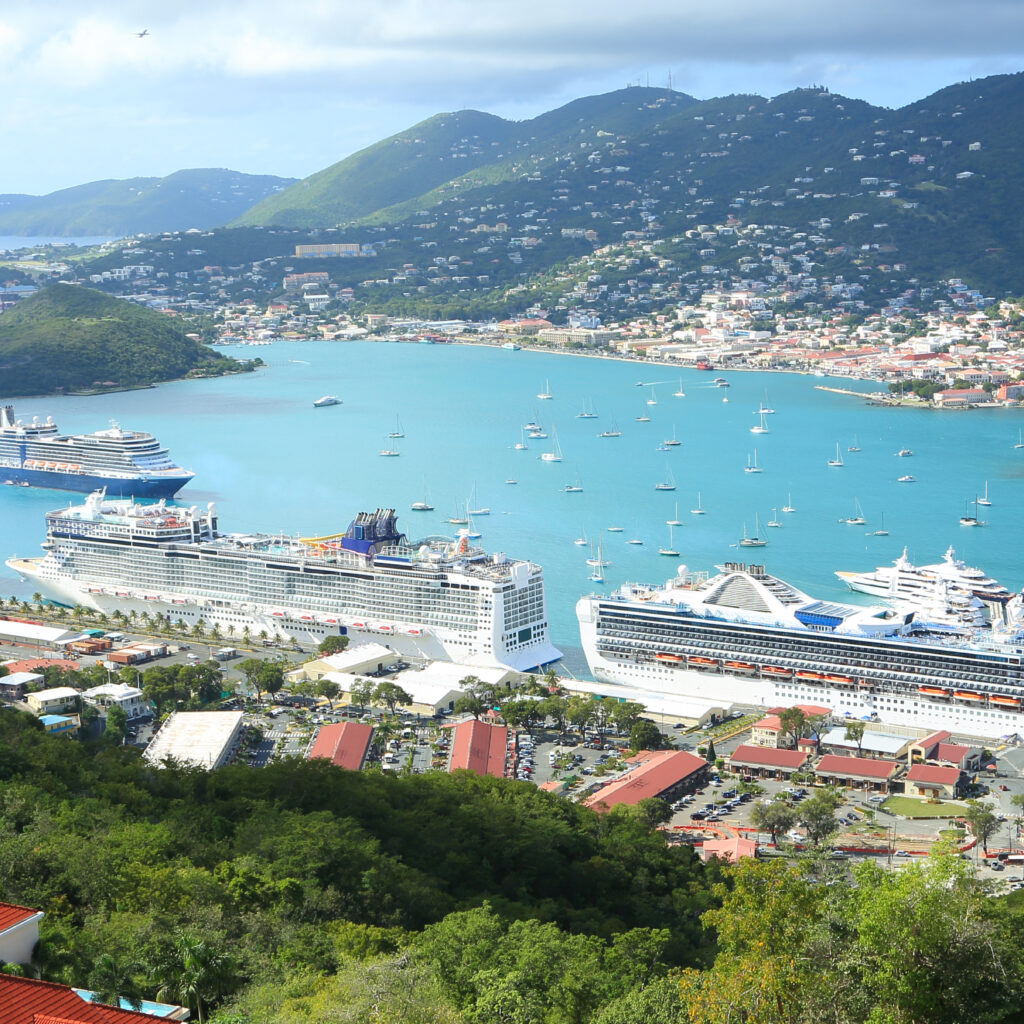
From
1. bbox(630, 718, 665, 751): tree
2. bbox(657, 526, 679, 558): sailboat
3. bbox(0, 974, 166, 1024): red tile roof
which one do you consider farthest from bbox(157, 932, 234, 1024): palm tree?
bbox(657, 526, 679, 558): sailboat

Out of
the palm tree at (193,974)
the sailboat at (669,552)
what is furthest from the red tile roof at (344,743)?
the sailboat at (669,552)

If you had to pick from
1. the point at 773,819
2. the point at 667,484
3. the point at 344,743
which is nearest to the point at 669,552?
the point at 667,484

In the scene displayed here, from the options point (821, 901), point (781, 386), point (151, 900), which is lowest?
point (781, 386)

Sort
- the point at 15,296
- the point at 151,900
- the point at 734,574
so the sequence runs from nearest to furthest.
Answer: the point at 151,900
the point at 734,574
the point at 15,296

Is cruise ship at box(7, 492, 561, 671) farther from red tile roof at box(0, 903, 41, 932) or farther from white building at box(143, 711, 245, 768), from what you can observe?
red tile roof at box(0, 903, 41, 932)

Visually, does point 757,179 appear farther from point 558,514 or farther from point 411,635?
point 411,635

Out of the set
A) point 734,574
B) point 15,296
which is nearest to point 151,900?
point 734,574
